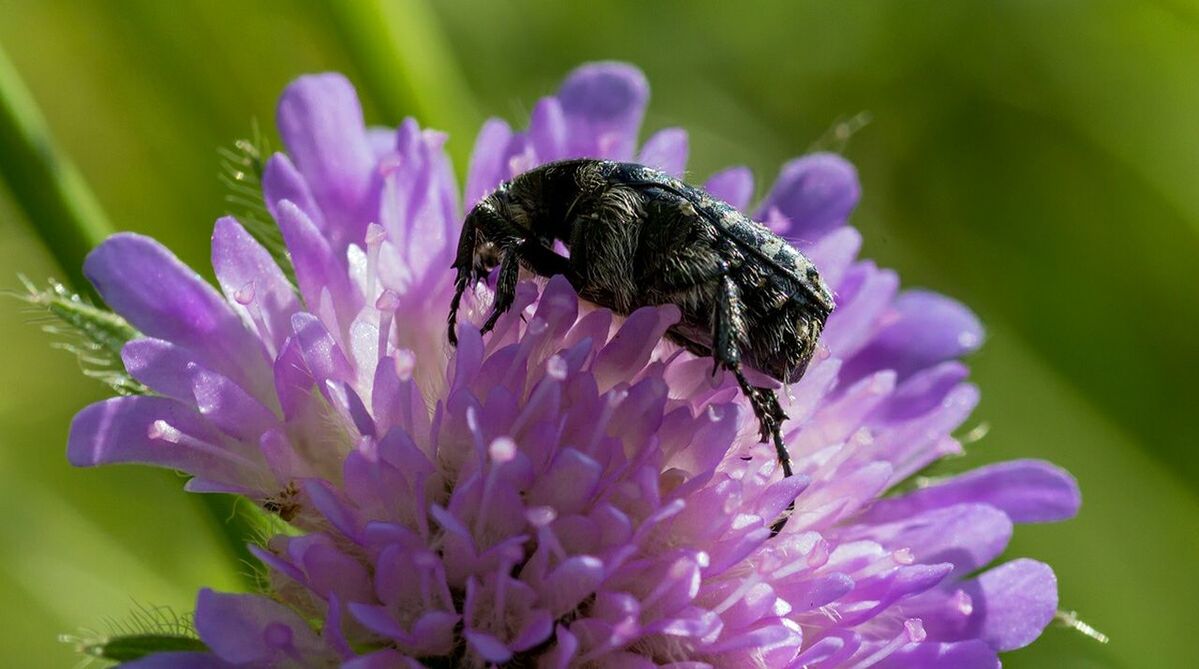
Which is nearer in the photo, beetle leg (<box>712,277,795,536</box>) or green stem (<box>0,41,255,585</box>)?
beetle leg (<box>712,277,795,536</box>)

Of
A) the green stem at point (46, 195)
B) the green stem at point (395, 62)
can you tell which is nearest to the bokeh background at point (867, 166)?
the green stem at point (395, 62)

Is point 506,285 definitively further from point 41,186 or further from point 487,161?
point 41,186

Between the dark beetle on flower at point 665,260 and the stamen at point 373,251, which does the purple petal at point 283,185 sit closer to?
the stamen at point 373,251

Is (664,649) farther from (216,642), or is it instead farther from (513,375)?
(216,642)

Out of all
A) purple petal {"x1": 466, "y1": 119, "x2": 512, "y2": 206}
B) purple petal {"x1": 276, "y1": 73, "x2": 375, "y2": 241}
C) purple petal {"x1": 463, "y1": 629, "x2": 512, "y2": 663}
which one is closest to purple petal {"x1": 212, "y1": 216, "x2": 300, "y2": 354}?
purple petal {"x1": 276, "y1": 73, "x2": 375, "y2": 241}

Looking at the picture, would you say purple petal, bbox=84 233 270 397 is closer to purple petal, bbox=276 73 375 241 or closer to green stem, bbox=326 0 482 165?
purple petal, bbox=276 73 375 241
